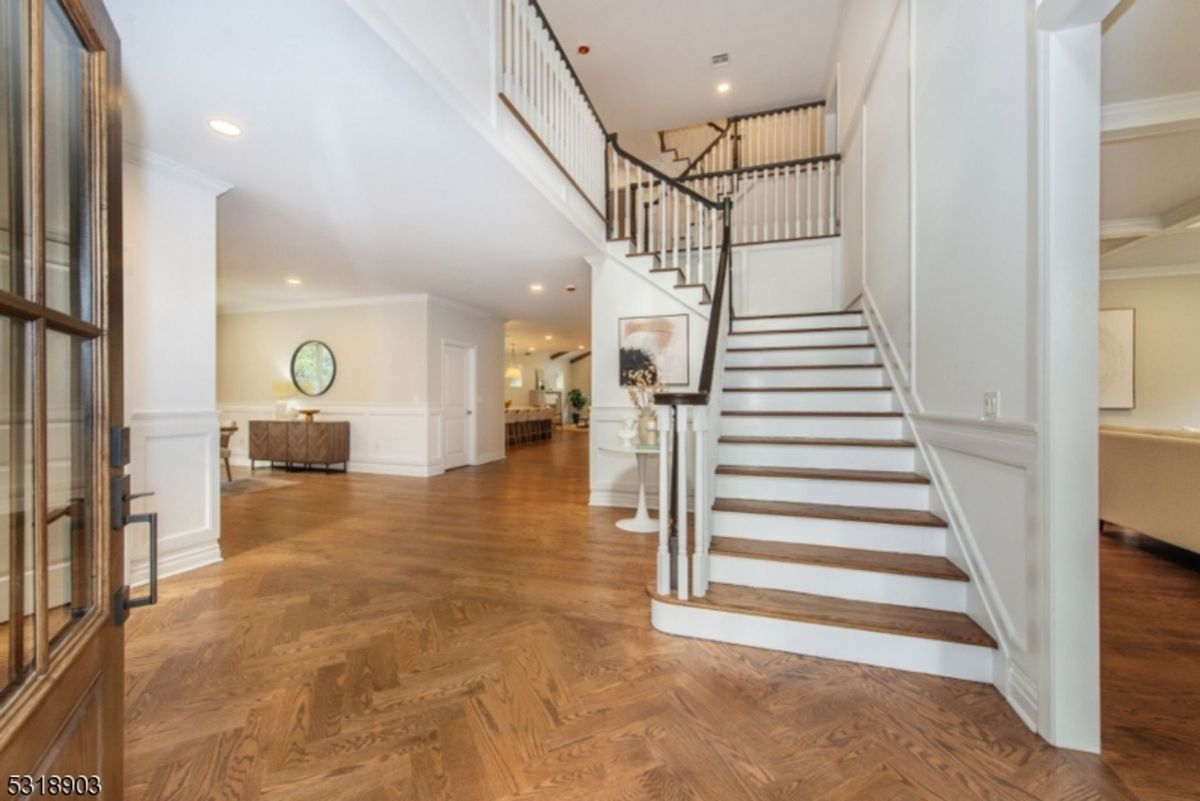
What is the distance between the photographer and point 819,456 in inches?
110

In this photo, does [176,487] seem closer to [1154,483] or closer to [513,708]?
[513,708]

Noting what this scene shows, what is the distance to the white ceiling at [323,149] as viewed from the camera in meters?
1.82

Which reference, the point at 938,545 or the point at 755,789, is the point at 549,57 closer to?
the point at 938,545

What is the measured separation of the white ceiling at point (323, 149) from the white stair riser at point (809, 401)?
6.64 feet

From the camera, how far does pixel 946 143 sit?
7.35 ft

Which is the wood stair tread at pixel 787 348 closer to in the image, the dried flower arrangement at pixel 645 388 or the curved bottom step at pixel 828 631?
the dried flower arrangement at pixel 645 388

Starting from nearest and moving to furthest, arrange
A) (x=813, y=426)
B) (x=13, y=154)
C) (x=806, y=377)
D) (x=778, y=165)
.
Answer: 1. (x=13, y=154)
2. (x=813, y=426)
3. (x=806, y=377)
4. (x=778, y=165)

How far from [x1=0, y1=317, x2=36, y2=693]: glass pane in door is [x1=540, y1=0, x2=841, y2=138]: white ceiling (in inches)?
224

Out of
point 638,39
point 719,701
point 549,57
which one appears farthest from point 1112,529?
point 638,39

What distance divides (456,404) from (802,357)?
5.05 metres

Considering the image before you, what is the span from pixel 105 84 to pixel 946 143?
304 centimetres

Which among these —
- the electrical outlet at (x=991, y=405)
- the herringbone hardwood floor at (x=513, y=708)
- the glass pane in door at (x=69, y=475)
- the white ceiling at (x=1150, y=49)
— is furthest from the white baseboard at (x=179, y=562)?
the white ceiling at (x=1150, y=49)

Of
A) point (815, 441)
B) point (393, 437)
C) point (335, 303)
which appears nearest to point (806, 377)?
point (815, 441)

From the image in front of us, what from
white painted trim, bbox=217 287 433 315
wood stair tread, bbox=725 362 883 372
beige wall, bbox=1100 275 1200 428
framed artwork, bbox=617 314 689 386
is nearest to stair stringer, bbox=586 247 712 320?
framed artwork, bbox=617 314 689 386
